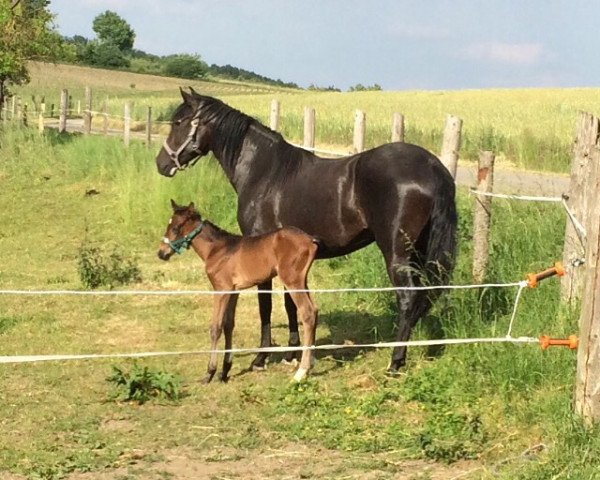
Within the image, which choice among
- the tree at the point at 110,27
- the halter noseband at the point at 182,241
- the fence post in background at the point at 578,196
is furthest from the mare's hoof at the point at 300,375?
the tree at the point at 110,27

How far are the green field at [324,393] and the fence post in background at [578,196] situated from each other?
0.24 meters

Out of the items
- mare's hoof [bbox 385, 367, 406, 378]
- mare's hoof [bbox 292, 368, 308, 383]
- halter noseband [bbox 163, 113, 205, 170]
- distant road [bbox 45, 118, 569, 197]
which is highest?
halter noseband [bbox 163, 113, 205, 170]

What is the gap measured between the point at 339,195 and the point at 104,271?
447cm

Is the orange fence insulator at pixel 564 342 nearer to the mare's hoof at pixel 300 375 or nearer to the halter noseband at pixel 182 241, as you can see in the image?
the mare's hoof at pixel 300 375

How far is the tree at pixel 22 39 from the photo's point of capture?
22516 mm

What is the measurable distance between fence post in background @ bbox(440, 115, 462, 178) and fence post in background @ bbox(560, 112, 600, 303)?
253cm

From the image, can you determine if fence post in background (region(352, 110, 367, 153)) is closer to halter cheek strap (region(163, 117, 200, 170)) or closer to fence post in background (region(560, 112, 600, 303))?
halter cheek strap (region(163, 117, 200, 170))

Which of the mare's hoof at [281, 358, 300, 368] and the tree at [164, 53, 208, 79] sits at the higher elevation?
the tree at [164, 53, 208, 79]

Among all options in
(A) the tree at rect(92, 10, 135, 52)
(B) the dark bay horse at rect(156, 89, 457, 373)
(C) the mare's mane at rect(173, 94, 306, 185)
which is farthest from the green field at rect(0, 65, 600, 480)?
(A) the tree at rect(92, 10, 135, 52)

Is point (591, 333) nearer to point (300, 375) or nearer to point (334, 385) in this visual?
point (334, 385)

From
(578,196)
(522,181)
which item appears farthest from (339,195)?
(522,181)

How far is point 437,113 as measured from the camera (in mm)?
38875

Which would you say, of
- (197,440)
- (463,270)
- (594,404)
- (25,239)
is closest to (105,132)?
(25,239)

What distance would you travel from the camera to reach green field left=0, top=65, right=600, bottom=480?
533cm
